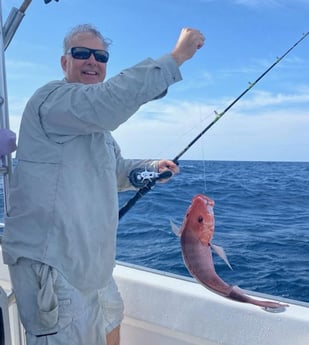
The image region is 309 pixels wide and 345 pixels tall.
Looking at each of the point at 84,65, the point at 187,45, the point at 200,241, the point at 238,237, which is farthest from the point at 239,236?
the point at 187,45

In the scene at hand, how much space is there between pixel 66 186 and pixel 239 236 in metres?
3.74

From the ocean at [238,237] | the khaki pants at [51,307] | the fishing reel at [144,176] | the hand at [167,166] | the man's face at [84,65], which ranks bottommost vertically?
the ocean at [238,237]

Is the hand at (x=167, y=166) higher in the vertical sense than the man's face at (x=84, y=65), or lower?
lower

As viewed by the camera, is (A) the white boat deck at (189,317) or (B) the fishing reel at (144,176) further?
(B) the fishing reel at (144,176)

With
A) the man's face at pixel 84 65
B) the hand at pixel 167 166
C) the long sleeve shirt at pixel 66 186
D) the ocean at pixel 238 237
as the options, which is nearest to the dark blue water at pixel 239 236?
the ocean at pixel 238 237

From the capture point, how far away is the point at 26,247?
6.29 ft

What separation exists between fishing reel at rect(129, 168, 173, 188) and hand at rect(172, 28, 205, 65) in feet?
2.81

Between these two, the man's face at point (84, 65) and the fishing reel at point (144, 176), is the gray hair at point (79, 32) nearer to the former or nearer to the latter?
the man's face at point (84, 65)

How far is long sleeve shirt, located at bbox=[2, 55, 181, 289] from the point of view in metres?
1.80

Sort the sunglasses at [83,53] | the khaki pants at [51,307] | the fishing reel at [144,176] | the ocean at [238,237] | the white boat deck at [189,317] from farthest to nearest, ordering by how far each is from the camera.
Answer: the ocean at [238,237]
the fishing reel at [144,176]
the white boat deck at [189,317]
the sunglasses at [83,53]
the khaki pants at [51,307]

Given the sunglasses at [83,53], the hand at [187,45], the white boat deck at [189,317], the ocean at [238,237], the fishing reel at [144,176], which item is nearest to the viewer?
the hand at [187,45]

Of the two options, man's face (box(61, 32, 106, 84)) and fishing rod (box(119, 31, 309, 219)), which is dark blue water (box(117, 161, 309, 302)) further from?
man's face (box(61, 32, 106, 84))

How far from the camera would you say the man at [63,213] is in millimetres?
1833

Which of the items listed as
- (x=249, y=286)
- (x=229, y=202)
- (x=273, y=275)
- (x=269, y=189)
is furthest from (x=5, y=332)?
(x=269, y=189)
